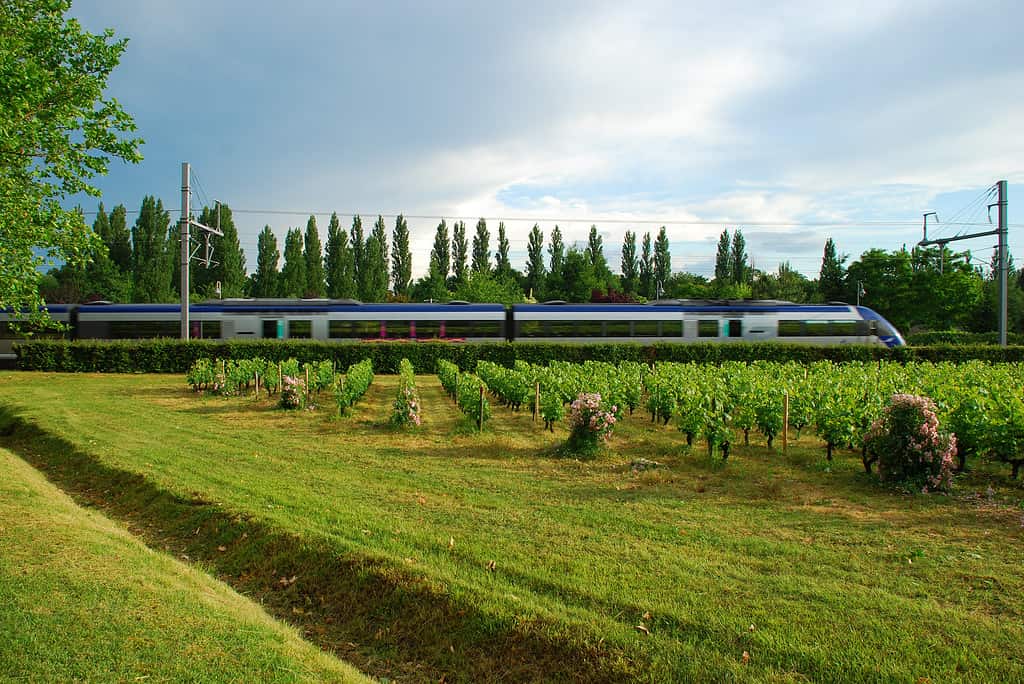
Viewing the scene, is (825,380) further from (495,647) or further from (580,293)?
(580,293)

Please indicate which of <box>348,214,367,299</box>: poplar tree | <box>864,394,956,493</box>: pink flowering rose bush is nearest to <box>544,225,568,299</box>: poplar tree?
<box>348,214,367,299</box>: poplar tree

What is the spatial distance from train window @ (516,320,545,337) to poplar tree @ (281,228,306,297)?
41.4 metres

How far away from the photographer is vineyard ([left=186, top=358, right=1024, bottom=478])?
9.21m

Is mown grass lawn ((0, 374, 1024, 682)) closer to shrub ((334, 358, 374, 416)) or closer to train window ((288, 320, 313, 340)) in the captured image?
shrub ((334, 358, 374, 416))

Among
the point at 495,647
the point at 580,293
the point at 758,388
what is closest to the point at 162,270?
the point at 580,293

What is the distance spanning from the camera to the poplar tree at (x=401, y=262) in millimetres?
66750

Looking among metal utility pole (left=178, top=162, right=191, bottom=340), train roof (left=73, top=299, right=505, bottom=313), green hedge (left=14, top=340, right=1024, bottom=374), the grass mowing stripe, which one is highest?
metal utility pole (left=178, top=162, right=191, bottom=340)

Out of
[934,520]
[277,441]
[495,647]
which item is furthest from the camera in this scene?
[277,441]

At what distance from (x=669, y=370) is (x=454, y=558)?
1164 centimetres

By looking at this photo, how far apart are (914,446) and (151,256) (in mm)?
66256

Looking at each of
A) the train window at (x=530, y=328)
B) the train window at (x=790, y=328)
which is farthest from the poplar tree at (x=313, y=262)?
the train window at (x=790, y=328)

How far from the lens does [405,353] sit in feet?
81.2

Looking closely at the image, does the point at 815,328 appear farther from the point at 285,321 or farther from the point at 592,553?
the point at 592,553

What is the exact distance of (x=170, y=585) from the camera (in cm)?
527
